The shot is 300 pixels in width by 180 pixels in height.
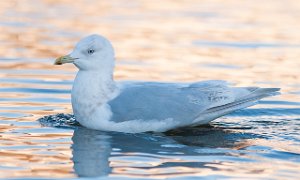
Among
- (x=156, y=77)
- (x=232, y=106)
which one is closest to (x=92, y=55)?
(x=232, y=106)

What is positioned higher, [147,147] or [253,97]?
[253,97]

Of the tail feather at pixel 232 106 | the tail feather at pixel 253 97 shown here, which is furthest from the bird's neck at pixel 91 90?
the tail feather at pixel 253 97

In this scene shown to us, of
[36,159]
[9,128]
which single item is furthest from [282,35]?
[36,159]

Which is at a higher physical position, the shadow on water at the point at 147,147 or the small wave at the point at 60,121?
the small wave at the point at 60,121

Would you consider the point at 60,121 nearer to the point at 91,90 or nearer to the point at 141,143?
the point at 91,90

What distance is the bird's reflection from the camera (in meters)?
8.95

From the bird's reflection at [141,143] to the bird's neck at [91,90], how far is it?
30 cm

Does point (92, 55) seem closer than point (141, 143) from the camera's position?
No

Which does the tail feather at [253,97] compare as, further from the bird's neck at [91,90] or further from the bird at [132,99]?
the bird's neck at [91,90]

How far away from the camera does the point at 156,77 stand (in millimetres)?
13742

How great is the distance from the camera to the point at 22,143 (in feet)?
31.8

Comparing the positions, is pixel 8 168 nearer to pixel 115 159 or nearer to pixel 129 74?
pixel 115 159

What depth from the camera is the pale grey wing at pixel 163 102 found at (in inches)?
405

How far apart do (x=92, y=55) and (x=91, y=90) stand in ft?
1.32
